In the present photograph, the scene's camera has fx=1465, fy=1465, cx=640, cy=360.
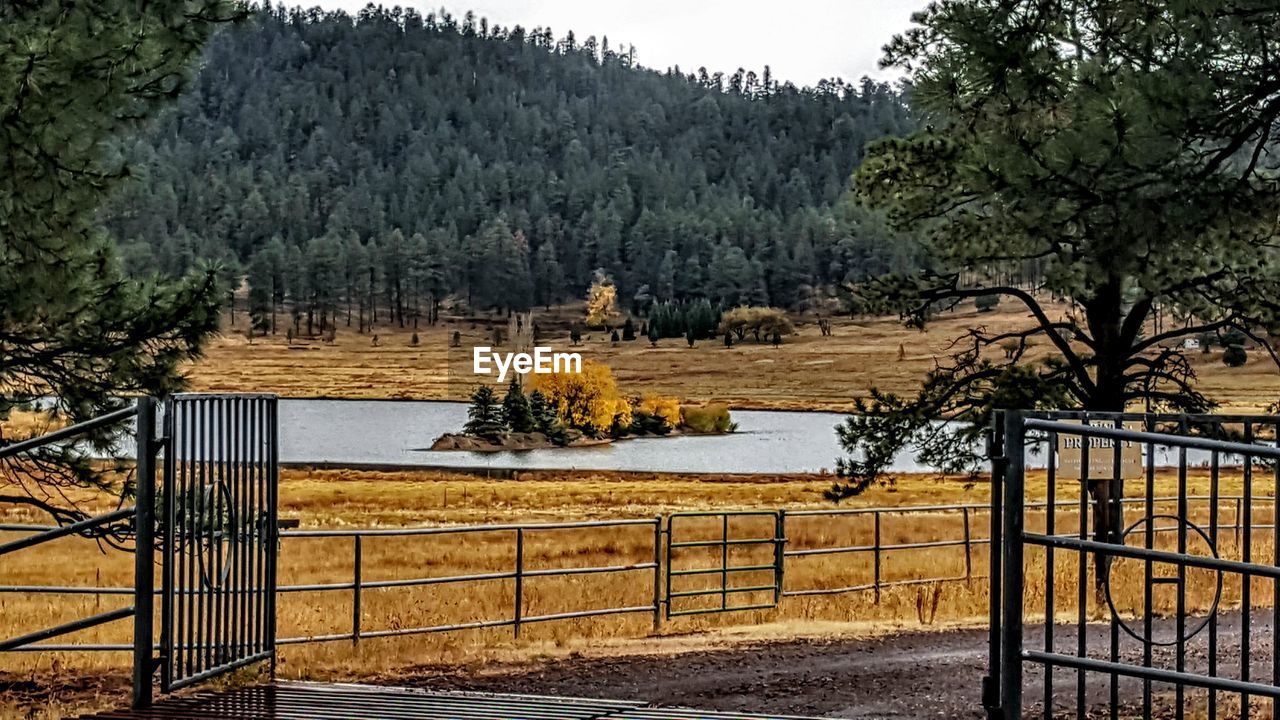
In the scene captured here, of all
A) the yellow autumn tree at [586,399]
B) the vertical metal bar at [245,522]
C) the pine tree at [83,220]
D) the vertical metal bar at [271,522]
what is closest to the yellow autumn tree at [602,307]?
the yellow autumn tree at [586,399]

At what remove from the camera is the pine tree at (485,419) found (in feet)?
306

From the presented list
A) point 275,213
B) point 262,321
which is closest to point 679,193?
point 275,213

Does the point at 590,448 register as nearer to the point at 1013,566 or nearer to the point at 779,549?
the point at 779,549

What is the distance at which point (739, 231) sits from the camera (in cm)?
12475

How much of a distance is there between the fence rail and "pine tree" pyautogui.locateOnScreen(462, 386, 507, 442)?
38711 millimetres

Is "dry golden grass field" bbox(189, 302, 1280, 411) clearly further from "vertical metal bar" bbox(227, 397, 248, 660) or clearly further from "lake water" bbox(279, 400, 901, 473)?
"vertical metal bar" bbox(227, 397, 248, 660)

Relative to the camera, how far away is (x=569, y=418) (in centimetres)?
9481

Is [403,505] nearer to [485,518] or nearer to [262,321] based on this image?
[485,518]

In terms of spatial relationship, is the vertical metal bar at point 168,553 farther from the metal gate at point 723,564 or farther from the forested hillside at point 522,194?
the forested hillside at point 522,194

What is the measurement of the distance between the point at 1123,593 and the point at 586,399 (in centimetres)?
7963

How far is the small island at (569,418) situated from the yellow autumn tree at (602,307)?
47.9 ft

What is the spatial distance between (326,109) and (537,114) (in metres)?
30.2

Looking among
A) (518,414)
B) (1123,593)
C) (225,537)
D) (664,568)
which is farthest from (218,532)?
(518,414)

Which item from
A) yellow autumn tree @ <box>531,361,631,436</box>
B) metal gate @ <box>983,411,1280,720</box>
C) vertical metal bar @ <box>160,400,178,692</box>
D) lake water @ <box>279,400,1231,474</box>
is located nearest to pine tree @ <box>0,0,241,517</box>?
vertical metal bar @ <box>160,400,178,692</box>
